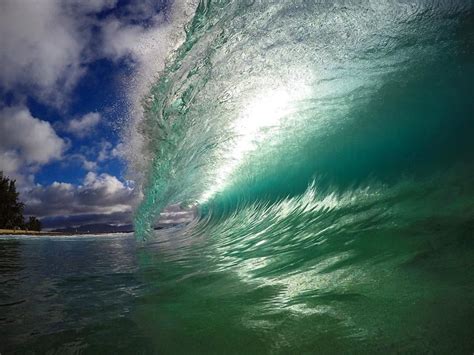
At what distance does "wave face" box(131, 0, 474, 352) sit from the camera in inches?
83.6

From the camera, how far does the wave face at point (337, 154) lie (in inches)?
83.6

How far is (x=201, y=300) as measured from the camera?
2.71 metres

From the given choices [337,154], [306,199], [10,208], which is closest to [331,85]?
[337,154]

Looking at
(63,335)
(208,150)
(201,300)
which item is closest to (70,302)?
(63,335)

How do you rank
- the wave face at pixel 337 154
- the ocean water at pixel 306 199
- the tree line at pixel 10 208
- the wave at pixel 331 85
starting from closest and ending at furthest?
1. the ocean water at pixel 306 199
2. the wave face at pixel 337 154
3. the wave at pixel 331 85
4. the tree line at pixel 10 208

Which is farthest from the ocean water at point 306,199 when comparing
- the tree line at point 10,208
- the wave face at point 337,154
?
the tree line at point 10,208

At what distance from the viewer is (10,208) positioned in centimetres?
3938

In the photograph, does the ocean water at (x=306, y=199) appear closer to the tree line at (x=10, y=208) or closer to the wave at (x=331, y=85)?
the wave at (x=331, y=85)

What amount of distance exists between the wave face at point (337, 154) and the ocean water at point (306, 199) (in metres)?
0.02

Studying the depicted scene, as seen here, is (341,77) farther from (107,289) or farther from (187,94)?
(107,289)

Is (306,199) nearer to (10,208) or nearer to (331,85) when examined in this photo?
(331,85)

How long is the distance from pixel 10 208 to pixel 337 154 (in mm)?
44831

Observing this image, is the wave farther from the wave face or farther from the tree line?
the tree line

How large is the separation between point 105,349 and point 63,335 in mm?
461
